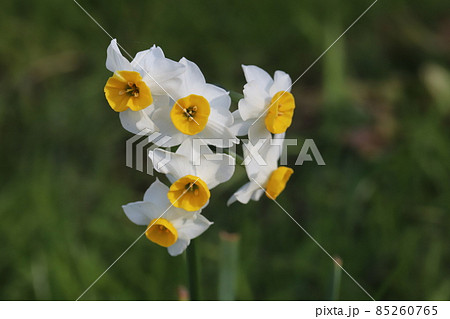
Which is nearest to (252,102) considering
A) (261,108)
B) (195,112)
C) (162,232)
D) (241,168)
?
(261,108)

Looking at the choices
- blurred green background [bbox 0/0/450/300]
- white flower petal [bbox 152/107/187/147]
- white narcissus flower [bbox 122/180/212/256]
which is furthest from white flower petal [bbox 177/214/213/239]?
blurred green background [bbox 0/0/450/300]

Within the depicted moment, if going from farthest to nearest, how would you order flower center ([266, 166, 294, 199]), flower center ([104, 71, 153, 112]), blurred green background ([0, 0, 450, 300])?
1. blurred green background ([0, 0, 450, 300])
2. flower center ([266, 166, 294, 199])
3. flower center ([104, 71, 153, 112])

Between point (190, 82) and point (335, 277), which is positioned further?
point (335, 277)

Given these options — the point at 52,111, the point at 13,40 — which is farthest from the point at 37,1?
the point at 52,111

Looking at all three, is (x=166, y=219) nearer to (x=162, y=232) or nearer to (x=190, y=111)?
(x=162, y=232)

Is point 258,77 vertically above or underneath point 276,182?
above

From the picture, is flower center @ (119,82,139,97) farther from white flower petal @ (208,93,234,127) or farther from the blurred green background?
the blurred green background
